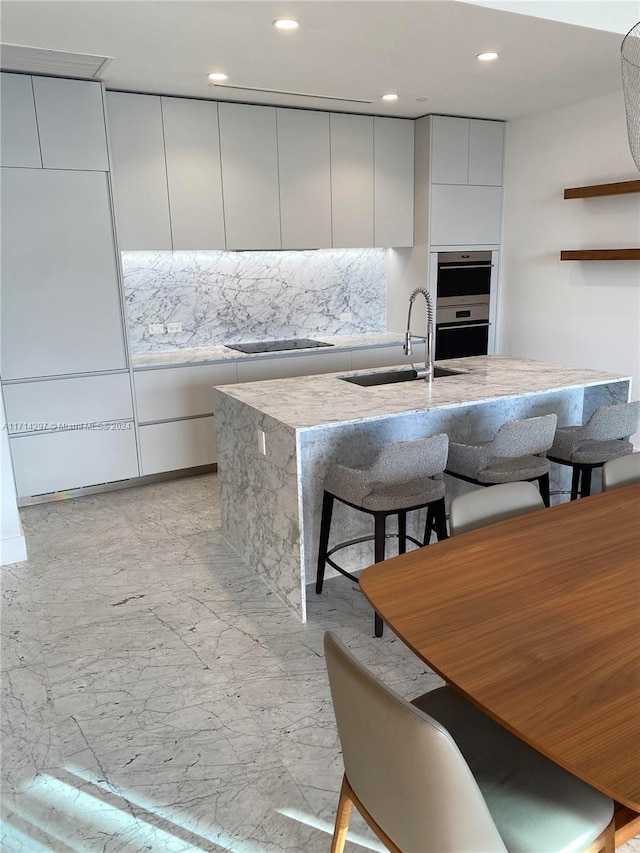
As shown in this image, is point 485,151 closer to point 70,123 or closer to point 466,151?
point 466,151

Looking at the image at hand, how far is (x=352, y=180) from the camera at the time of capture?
5098 millimetres

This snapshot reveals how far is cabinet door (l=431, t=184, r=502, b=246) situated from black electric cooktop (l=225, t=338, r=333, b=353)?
133 cm

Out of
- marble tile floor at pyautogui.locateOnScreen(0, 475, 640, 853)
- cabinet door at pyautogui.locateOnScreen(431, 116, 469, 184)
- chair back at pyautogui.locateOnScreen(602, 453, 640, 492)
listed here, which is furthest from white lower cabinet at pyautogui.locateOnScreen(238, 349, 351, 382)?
chair back at pyautogui.locateOnScreen(602, 453, 640, 492)

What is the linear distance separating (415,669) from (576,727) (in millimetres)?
1462

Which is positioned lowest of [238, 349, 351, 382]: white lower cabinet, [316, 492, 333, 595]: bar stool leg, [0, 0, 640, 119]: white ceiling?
[316, 492, 333, 595]: bar stool leg

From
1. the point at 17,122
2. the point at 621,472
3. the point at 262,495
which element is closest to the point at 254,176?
the point at 17,122

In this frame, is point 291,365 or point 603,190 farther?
point 291,365

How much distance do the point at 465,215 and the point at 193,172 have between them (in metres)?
2.31

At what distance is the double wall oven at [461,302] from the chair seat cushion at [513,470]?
260 cm

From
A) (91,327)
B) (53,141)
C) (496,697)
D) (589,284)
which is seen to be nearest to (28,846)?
(496,697)

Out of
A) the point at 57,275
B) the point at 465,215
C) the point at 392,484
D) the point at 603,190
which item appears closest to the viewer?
the point at 392,484

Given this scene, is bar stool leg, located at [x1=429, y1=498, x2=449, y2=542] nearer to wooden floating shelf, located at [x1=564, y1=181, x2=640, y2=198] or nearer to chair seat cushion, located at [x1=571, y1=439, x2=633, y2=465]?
chair seat cushion, located at [x1=571, y1=439, x2=633, y2=465]

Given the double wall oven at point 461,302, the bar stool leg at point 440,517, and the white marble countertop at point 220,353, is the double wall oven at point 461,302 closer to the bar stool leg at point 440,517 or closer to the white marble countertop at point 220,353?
the white marble countertop at point 220,353

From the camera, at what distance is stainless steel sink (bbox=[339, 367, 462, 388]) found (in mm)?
3520
